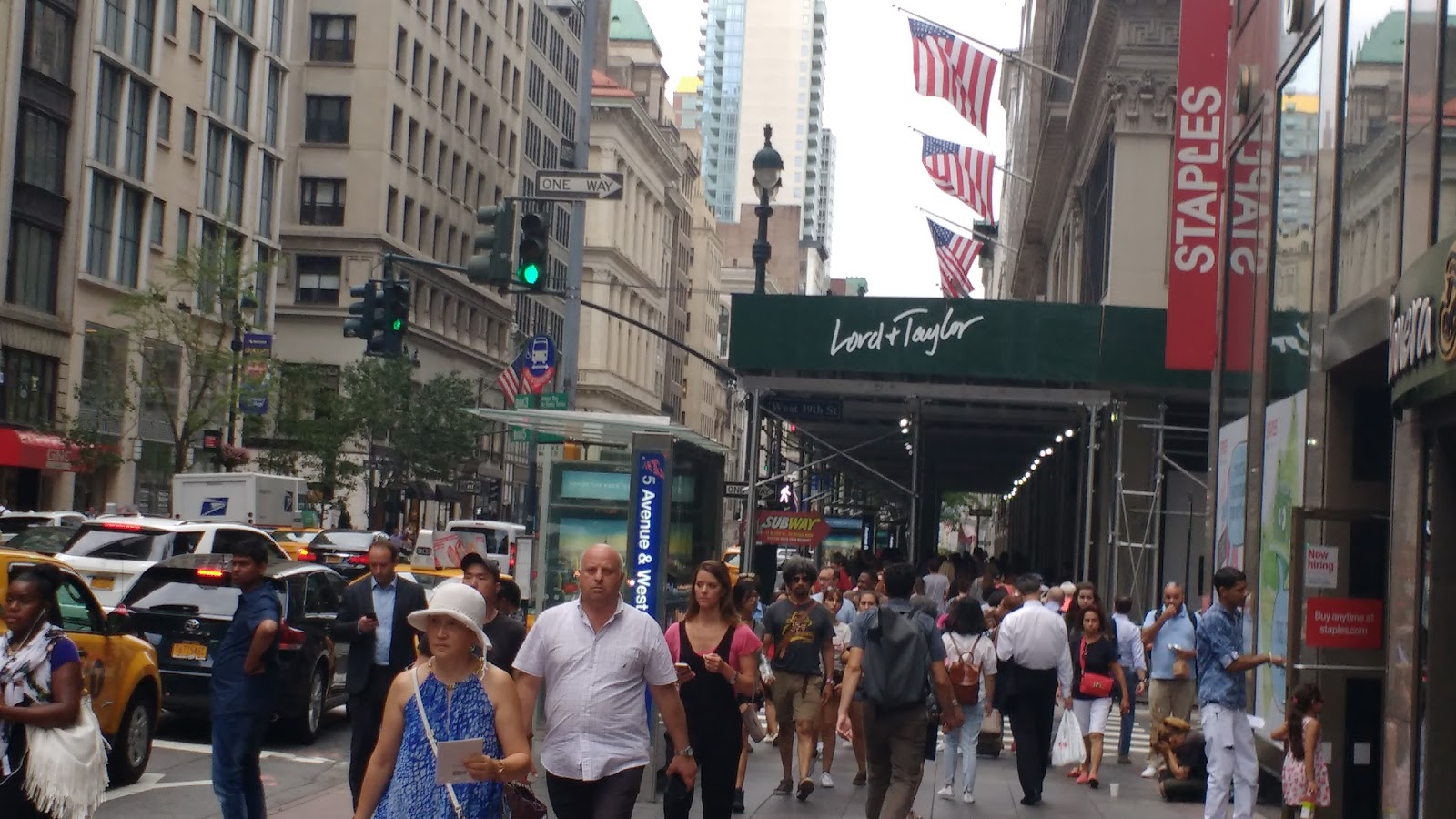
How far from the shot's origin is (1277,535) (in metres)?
15.3

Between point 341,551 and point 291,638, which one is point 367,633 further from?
point 341,551

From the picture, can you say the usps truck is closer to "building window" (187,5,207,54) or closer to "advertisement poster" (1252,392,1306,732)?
"building window" (187,5,207,54)

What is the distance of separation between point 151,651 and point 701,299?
391ft

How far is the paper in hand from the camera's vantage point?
6.30 m

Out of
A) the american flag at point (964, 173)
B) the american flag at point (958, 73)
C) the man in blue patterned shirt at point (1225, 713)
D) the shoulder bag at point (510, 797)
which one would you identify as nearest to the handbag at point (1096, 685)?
the man in blue patterned shirt at point (1225, 713)

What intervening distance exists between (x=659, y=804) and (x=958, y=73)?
20568 millimetres

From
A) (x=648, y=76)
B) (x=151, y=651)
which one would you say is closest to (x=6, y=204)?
(x=151, y=651)

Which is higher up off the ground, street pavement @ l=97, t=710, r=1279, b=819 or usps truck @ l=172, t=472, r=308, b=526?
usps truck @ l=172, t=472, r=308, b=526

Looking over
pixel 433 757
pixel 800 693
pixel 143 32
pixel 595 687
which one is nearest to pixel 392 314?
pixel 800 693

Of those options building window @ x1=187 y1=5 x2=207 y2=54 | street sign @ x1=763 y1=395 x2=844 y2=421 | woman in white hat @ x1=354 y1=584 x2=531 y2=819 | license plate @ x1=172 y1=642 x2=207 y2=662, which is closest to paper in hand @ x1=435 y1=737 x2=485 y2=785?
woman in white hat @ x1=354 y1=584 x2=531 y2=819

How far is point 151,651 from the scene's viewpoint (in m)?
13.9

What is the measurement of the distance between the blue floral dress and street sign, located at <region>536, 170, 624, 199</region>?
588 inches

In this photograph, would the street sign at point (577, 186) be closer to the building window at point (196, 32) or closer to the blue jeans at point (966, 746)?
the blue jeans at point (966, 746)

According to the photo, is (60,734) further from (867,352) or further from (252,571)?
(867,352)
